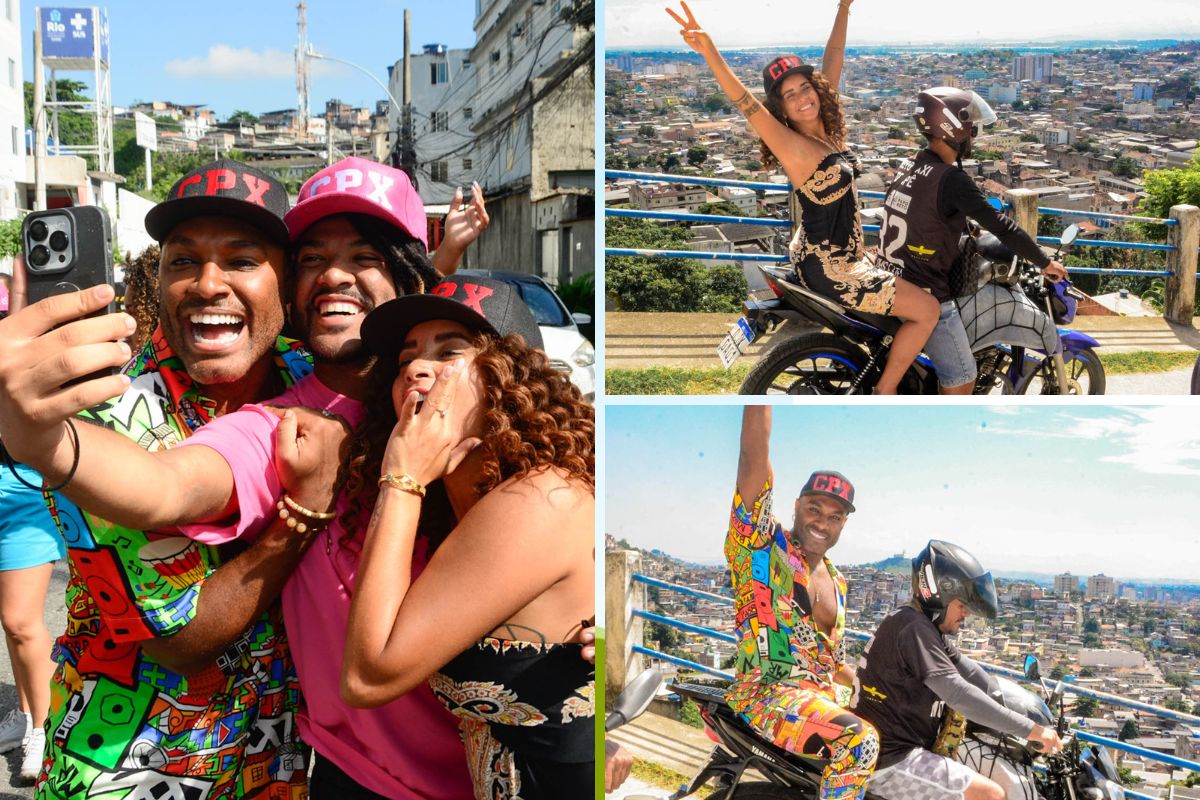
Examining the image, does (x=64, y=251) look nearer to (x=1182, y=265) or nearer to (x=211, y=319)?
(x=211, y=319)

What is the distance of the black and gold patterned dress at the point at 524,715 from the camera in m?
1.85

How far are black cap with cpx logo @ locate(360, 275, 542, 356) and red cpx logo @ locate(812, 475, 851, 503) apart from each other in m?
0.83

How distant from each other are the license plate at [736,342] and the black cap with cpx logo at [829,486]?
132 centimetres

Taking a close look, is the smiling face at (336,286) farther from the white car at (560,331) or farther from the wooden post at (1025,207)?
the white car at (560,331)

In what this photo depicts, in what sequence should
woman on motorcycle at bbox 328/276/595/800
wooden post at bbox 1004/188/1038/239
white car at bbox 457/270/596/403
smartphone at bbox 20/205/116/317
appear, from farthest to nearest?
1. white car at bbox 457/270/596/403
2. wooden post at bbox 1004/188/1038/239
3. woman on motorcycle at bbox 328/276/595/800
4. smartphone at bbox 20/205/116/317

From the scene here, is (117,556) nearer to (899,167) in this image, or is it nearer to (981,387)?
(899,167)

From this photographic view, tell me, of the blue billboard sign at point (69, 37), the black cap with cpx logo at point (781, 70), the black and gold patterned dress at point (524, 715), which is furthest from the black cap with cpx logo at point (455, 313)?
the blue billboard sign at point (69, 37)

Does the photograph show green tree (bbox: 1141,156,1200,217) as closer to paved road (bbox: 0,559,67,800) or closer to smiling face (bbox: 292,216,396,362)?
smiling face (bbox: 292,216,396,362)

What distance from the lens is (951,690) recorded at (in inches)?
101

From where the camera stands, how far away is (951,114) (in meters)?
3.54

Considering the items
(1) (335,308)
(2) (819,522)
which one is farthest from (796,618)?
(1) (335,308)

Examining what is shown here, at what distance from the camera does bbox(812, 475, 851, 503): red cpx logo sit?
8.28 ft

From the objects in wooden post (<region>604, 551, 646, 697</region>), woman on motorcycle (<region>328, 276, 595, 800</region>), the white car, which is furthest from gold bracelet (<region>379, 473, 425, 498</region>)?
the white car

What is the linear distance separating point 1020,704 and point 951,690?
6.4 inches
